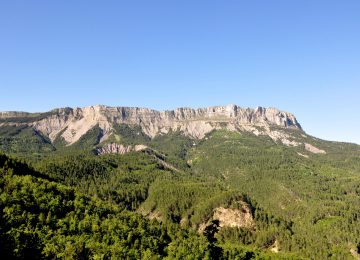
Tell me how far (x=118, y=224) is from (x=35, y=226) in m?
43.9

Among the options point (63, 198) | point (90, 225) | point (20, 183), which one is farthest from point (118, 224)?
point (20, 183)

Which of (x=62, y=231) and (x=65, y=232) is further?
(x=65, y=232)

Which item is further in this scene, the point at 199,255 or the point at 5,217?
the point at 199,255

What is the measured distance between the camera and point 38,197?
18150 cm

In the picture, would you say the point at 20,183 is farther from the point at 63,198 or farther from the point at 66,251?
the point at 66,251

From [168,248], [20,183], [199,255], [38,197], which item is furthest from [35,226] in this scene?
[199,255]

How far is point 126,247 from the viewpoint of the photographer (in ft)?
553

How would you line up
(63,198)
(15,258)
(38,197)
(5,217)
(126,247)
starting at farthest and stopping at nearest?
(63,198) < (38,197) < (126,247) < (5,217) < (15,258)

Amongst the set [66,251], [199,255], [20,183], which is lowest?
[199,255]

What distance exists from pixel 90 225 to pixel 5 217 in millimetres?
38517

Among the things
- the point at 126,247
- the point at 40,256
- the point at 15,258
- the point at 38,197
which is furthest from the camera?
the point at 38,197

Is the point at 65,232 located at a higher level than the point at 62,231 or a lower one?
lower

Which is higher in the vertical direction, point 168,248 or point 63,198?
point 63,198

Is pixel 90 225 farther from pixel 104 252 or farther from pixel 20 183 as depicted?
pixel 20 183
